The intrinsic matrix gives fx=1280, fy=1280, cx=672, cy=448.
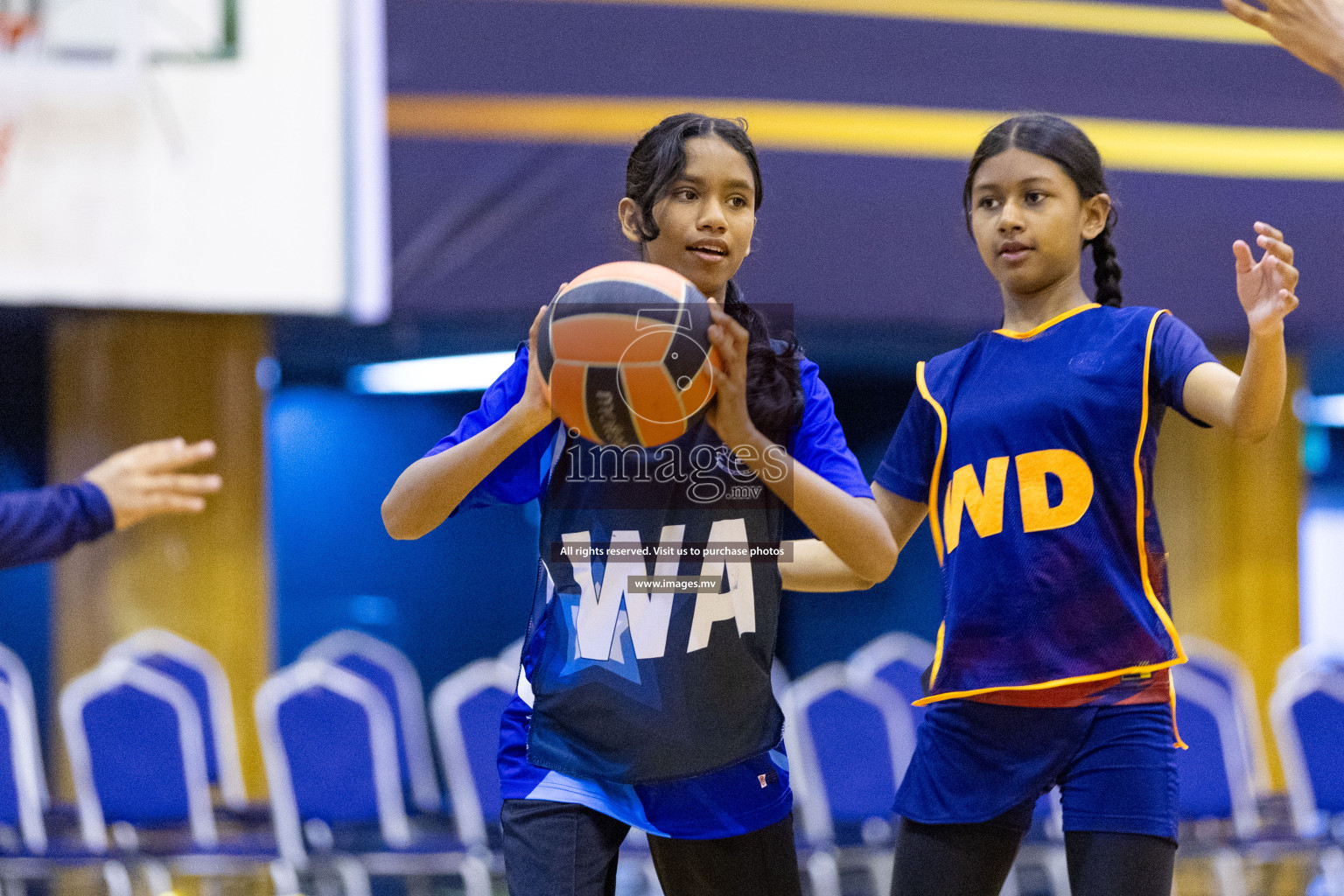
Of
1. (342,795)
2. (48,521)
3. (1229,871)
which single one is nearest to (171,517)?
(342,795)

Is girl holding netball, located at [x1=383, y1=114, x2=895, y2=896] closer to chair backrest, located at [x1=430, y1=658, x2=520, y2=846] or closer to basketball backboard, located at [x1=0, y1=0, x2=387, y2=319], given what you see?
chair backrest, located at [x1=430, y1=658, x2=520, y2=846]

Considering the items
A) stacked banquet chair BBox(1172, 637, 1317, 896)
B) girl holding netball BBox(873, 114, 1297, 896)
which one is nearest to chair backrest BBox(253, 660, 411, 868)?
stacked banquet chair BBox(1172, 637, 1317, 896)

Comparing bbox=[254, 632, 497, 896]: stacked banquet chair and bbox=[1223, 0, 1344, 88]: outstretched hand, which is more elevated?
bbox=[1223, 0, 1344, 88]: outstretched hand

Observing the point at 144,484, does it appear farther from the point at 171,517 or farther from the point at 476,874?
the point at 171,517

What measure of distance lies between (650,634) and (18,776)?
381 cm

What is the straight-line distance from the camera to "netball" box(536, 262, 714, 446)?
5.97 ft

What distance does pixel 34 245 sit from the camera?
5.05 meters

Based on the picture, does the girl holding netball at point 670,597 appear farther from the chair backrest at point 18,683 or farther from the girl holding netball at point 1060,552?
the chair backrest at point 18,683

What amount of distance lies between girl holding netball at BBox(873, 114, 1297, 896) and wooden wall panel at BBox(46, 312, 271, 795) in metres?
4.84

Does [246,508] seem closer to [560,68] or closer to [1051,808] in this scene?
[560,68]

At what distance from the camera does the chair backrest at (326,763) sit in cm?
464

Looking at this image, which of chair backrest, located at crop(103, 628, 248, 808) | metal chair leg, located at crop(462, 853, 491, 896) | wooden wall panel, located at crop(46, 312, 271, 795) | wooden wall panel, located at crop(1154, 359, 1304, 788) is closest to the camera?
metal chair leg, located at crop(462, 853, 491, 896)

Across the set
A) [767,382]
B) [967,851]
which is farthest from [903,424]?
[967,851]

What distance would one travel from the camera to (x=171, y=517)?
251 inches
